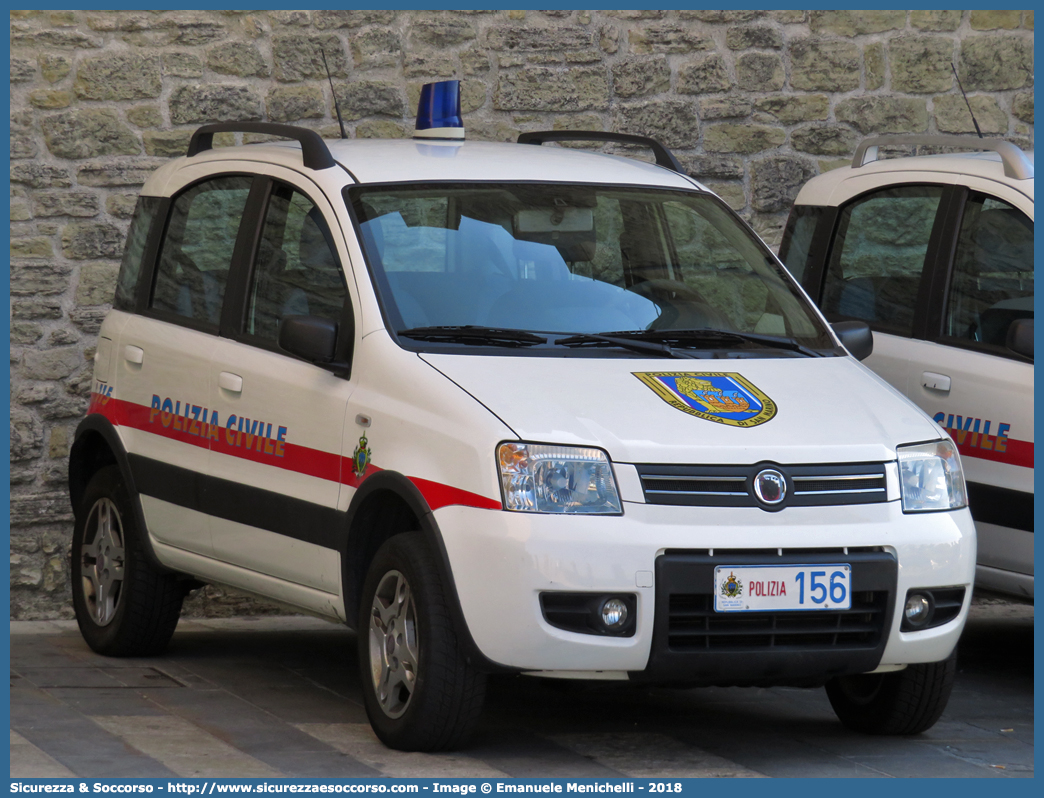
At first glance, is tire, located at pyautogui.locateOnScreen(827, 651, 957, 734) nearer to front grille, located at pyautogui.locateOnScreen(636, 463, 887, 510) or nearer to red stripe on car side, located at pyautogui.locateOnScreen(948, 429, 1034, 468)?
front grille, located at pyautogui.locateOnScreen(636, 463, 887, 510)

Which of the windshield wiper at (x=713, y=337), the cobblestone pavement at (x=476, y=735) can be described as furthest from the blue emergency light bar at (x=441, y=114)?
the cobblestone pavement at (x=476, y=735)

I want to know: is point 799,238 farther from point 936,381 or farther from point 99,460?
point 99,460

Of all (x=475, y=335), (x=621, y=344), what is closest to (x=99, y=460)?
(x=475, y=335)

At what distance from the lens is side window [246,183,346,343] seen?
615 centimetres

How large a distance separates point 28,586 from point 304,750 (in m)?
3.74

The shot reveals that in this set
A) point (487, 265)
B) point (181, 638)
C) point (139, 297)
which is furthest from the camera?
point (181, 638)

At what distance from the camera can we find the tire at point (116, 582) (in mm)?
7254

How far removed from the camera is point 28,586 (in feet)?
29.1

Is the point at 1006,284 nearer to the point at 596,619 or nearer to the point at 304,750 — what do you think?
the point at 596,619

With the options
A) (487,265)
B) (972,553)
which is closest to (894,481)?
(972,553)

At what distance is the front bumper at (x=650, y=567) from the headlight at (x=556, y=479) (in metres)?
0.05

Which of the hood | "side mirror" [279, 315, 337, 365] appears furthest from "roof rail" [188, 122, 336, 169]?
the hood

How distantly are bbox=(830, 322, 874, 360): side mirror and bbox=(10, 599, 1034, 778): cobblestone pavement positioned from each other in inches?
54.5

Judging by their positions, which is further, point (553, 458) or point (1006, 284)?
point (1006, 284)
